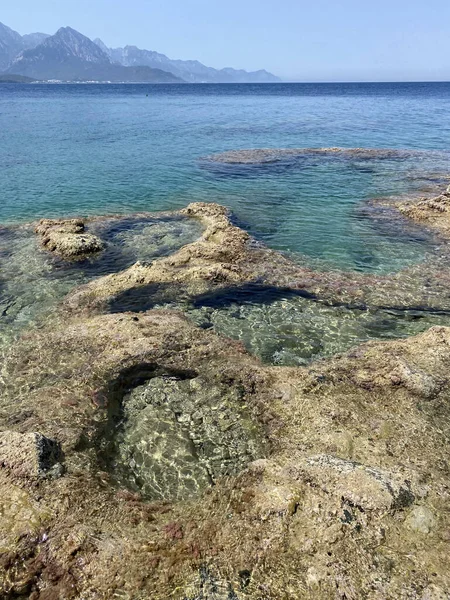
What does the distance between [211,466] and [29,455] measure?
4.01 metres

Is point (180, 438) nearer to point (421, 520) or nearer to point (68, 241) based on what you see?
point (421, 520)

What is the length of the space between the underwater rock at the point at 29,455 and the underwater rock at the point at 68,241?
1344 centimetres

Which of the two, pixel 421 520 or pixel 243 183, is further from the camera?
pixel 243 183

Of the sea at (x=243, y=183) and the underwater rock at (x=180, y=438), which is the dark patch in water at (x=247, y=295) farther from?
the underwater rock at (x=180, y=438)

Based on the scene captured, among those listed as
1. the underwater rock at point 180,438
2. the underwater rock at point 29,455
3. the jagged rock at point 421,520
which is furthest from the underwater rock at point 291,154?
the jagged rock at point 421,520

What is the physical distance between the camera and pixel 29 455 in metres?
8.59

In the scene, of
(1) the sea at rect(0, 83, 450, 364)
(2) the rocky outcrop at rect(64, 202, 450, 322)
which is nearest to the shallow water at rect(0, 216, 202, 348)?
(1) the sea at rect(0, 83, 450, 364)

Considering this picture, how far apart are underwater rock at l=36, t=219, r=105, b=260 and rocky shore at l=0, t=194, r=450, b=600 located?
6.44m

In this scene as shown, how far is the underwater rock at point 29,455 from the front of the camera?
838 cm

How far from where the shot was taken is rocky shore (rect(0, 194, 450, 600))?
670 centimetres

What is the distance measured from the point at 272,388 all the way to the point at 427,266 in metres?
12.4

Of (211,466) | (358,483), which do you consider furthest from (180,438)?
(358,483)

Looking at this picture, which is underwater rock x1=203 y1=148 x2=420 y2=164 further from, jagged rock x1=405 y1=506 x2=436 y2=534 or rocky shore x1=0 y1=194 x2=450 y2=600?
jagged rock x1=405 y1=506 x2=436 y2=534

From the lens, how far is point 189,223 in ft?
83.8
